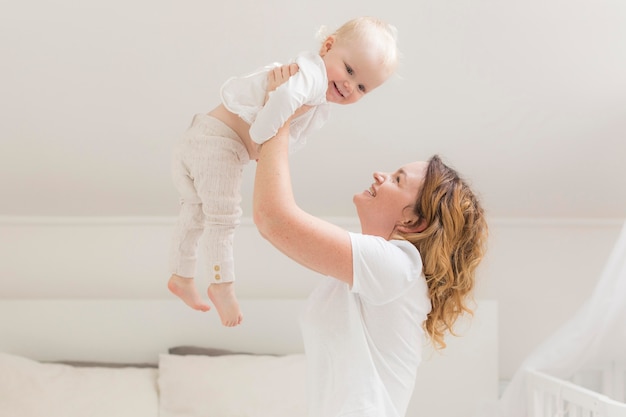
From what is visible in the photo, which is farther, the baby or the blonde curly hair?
the blonde curly hair

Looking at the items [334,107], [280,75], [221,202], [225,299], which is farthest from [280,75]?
[334,107]

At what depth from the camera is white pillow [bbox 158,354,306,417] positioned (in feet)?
10.9

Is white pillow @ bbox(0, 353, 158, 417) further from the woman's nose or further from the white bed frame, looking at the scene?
the woman's nose

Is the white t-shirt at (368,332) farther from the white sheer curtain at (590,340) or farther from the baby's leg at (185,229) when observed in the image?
the white sheer curtain at (590,340)

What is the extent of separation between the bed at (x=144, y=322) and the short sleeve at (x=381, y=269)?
161cm

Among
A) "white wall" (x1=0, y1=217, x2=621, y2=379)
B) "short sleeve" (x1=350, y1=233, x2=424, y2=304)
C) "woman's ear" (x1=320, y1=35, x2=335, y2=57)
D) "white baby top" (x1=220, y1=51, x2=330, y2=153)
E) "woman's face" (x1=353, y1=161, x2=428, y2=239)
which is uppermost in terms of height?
"woman's ear" (x1=320, y1=35, x2=335, y2=57)

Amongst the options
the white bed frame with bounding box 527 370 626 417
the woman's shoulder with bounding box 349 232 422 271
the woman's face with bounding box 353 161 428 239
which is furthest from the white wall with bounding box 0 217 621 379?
the woman's shoulder with bounding box 349 232 422 271

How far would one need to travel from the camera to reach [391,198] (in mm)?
2072

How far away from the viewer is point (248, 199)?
3785mm

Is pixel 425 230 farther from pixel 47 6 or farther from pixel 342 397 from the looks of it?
pixel 47 6

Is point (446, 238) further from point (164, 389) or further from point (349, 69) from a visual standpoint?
Answer: point (164, 389)

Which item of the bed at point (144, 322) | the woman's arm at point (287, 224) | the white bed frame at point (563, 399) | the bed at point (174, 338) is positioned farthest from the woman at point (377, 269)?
the bed at point (174, 338)

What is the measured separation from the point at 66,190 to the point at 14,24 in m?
1.01

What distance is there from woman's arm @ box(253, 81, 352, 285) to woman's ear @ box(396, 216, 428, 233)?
300 mm
